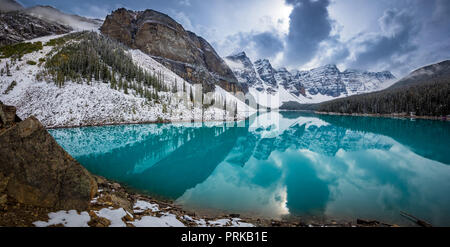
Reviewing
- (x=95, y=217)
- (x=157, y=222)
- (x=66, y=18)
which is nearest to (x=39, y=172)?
(x=95, y=217)

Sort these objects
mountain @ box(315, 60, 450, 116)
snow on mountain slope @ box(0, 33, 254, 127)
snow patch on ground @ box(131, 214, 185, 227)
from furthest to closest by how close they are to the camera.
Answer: mountain @ box(315, 60, 450, 116) < snow on mountain slope @ box(0, 33, 254, 127) < snow patch on ground @ box(131, 214, 185, 227)

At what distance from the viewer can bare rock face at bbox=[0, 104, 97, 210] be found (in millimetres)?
3814

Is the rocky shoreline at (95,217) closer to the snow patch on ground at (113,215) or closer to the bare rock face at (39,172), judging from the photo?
the snow patch on ground at (113,215)

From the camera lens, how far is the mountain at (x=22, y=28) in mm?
72250

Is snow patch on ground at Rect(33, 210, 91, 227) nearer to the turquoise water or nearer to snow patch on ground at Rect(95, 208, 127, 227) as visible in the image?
snow patch on ground at Rect(95, 208, 127, 227)

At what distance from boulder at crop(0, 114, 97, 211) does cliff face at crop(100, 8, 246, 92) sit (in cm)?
10091

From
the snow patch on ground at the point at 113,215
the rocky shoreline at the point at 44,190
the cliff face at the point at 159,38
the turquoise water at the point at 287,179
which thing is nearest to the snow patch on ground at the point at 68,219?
the rocky shoreline at the point at 44,190

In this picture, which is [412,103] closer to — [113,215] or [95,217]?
[113,215]

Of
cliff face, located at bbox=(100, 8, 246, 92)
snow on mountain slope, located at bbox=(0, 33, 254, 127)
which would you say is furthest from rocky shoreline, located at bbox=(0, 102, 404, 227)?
cliff face, located at bbox=(100, 8, 246, 92)

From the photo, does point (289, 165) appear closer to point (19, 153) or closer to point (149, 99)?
point (19, 153)

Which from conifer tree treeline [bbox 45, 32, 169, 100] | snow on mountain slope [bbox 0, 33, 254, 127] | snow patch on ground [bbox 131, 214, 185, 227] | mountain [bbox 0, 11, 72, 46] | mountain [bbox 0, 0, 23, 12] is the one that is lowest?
snow patch on ground [bbox 131, 214, 185, 227]

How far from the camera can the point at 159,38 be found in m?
105

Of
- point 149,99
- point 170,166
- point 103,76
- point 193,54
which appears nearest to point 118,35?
point 193,54
